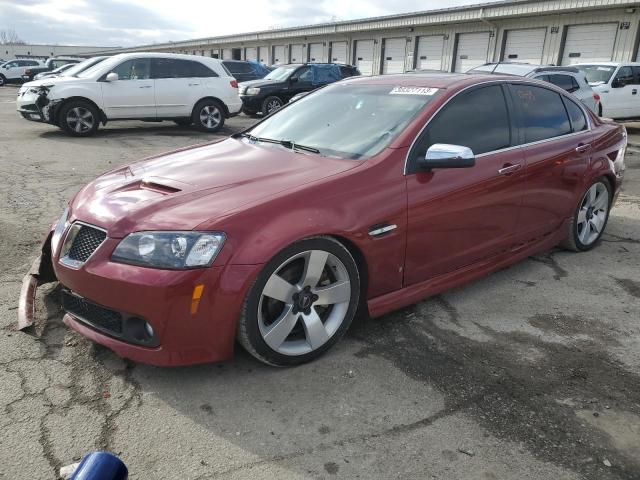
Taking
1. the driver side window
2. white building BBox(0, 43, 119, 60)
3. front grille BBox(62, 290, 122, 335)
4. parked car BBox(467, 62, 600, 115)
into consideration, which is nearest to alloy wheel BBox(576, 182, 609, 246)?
the driver side window

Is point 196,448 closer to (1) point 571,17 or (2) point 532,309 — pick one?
(2) point 532,309

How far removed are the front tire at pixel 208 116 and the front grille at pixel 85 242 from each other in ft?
32.9

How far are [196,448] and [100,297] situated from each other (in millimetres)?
883

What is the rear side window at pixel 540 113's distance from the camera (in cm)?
413

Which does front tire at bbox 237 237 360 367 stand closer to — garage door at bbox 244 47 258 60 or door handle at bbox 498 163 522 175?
door handle at bbox 498 163 522 175

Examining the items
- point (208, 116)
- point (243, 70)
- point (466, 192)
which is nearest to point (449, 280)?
point (466, 192)

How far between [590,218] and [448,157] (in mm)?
2464

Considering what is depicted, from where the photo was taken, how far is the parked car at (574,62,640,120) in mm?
13859

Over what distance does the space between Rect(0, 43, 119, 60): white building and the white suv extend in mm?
77265

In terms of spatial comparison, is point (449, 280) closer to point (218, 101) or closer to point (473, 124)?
point (473, 124)

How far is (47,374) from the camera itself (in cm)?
284

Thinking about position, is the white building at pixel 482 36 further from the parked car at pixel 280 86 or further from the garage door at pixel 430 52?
the parked car at pixel 280 86

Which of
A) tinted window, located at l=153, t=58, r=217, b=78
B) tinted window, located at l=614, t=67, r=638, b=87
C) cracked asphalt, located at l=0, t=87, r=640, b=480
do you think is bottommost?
→ cracked asphalt, located at l=0, t=87, r=640, b=480

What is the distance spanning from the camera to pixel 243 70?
21.7m
